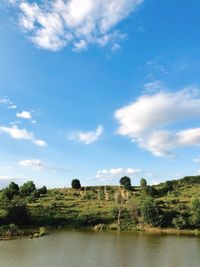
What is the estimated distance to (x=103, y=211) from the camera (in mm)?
114750

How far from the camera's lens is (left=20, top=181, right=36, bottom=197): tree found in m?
142

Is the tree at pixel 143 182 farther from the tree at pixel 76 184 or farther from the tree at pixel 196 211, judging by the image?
the tree at pixel 196 211

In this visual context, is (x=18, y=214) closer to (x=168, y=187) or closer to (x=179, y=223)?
(x=179, y=223)

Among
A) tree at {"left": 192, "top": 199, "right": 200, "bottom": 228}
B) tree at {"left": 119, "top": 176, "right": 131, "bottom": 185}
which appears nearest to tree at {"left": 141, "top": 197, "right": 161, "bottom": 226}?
tree at {"left": 192, "top": 199, "right": 200, "bottom": 228}

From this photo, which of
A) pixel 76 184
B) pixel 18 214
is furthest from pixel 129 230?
pixel 76 184

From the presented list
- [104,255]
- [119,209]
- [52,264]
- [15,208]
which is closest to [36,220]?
[15,208]

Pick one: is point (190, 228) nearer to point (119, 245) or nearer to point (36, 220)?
point (119, 245)

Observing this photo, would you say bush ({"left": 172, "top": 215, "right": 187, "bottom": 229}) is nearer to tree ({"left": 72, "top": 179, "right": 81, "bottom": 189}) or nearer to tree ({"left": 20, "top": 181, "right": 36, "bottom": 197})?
tree ({"left": 20, "top": 181, "right": 36, "bottom": 197})

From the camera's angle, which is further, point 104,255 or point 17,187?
point 17,187

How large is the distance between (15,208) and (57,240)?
A: 2831cm

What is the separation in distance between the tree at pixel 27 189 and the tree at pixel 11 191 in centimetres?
226

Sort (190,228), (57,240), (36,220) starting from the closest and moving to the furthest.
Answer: (57,240)
(190,228)
(36,220)

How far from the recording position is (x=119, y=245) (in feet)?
246

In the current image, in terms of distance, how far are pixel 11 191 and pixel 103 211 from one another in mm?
38944
